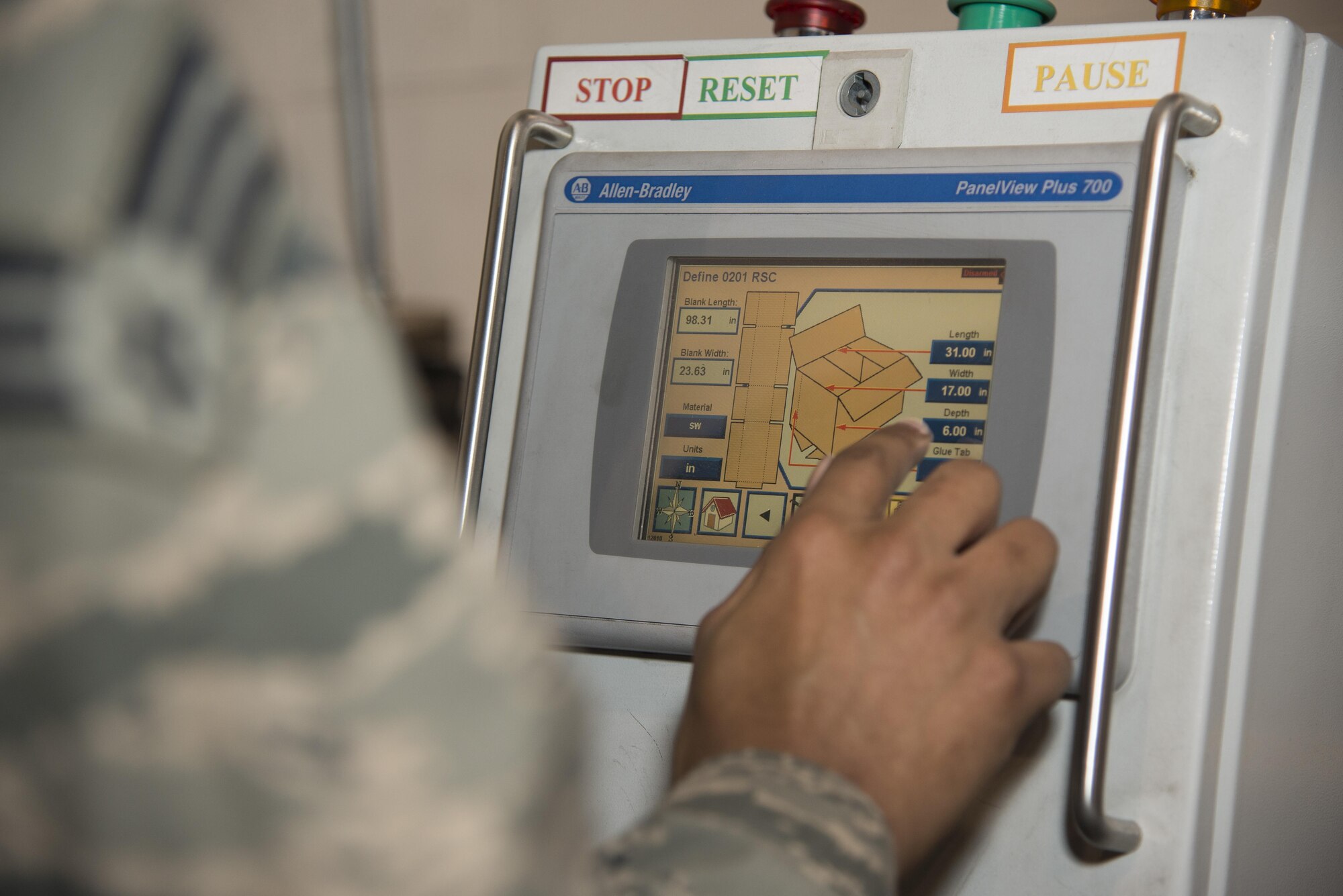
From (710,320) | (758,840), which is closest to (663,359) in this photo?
(710,320)

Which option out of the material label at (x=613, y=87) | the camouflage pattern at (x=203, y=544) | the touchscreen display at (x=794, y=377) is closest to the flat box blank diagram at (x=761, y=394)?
the touchscreen display at (x=794, y=377)

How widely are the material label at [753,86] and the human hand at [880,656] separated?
0.38 meters

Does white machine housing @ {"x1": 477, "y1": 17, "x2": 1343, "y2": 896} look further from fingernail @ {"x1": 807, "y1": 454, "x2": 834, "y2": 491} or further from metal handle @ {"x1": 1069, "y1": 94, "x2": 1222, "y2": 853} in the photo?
fingernail @ {"x1": 807, "y1": 454, "x2": 834, "y2": 491}

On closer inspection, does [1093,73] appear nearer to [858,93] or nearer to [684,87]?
[858,93]

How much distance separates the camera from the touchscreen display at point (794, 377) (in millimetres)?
790

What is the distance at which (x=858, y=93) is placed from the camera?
892mm

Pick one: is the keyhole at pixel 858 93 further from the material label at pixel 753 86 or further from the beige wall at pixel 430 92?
the beige wall at pixel 430 92

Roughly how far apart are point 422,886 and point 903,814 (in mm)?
283

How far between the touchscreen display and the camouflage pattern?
53cm

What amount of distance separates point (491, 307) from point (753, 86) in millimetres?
267

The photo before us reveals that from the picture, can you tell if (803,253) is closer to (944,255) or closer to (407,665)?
(944,255)

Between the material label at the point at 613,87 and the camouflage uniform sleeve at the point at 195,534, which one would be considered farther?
the material label at the point at 613,87

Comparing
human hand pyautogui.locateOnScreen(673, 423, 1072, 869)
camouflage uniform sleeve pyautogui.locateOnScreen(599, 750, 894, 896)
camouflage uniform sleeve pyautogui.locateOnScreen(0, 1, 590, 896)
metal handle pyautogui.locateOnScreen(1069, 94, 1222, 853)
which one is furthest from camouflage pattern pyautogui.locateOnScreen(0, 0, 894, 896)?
metal handle pyautogui.locateOnScreen(1069, 94, 1222, 853)

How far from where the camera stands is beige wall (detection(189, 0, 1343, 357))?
2.03 metres
